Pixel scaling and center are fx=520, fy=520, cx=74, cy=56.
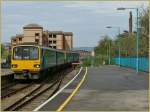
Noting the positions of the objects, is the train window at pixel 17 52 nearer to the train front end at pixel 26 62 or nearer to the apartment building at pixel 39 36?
the train front end at pixel 26 62

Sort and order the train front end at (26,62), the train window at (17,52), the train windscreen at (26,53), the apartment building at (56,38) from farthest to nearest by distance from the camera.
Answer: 1. the apartment building at (56,38)
2. the train window at (17,52)
3. the train windscreen at (26,53)
4. the train front end at (26,62)

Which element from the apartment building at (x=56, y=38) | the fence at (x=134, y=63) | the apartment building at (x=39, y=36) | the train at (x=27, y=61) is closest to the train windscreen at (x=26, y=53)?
the train at (x=27, y=61)

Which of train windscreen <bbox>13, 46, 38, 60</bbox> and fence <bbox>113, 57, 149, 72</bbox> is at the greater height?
train windscreen <bbox>13, 46, 38, 60</bbox>

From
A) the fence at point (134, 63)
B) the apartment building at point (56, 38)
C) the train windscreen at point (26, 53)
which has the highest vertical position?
the apartment building at point (56, 38)

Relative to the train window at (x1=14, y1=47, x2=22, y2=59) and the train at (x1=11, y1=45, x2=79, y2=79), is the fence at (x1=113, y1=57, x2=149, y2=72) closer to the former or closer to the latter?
the train at (x1=11, y1=45, x2=79, y2=79)

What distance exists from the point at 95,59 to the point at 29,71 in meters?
82.1

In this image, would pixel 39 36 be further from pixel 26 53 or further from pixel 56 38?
pixel 26 53

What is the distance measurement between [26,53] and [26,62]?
0.67m

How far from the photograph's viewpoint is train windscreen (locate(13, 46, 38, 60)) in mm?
35938

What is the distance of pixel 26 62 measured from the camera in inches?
1410

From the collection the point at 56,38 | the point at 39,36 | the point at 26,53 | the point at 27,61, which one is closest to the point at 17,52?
the point at 26,53

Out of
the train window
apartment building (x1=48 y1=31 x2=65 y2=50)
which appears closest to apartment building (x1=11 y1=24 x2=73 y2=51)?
apartment building (x1=48 y1=31 x2=65 y2=50)

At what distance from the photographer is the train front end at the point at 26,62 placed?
35562mm

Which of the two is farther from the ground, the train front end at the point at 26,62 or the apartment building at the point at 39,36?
the apartment building at the point at 39,36
